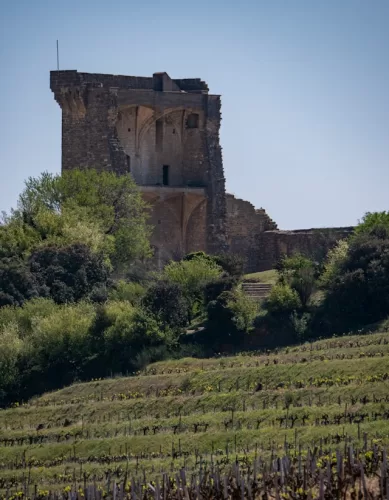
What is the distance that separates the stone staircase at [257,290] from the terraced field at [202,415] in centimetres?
964

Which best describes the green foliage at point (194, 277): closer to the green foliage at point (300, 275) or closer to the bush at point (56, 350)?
the green foliage at point (300, 275)

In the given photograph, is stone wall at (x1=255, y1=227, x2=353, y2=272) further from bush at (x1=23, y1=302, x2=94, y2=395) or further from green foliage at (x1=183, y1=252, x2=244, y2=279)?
bush at (x1=23, y1=302, x2=94, y2=395)

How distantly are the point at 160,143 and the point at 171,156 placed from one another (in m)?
0.96

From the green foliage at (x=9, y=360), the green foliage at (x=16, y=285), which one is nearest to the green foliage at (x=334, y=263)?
the green foliage at (x=16, y=285)

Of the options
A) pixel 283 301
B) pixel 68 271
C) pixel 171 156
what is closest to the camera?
pixel 283 301

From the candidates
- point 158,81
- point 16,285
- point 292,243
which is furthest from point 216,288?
point 158,81

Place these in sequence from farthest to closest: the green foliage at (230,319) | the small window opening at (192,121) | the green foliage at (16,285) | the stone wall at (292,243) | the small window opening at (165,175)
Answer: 1. the small window opening at (165,175)
2. the small window opening at (192,121)
3. the stone wall at (292,243)
4. the green foliage at (16,285)
5. the green foliage at (230,319)

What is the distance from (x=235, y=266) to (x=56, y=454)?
2455 centimetres

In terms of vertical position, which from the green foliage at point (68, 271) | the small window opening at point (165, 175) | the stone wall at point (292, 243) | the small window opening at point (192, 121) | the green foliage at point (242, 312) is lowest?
the green foliage at point (242, 312)

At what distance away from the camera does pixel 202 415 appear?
166 feet

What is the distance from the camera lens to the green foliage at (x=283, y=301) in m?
64.1

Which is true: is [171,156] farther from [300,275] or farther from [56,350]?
[56,350]

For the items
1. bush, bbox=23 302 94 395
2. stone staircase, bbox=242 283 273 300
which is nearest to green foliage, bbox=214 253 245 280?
stone staircase, bbox=242 283 273 300

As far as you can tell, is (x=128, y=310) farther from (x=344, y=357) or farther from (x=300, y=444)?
(x=300, y=444)
